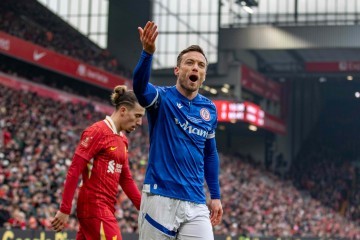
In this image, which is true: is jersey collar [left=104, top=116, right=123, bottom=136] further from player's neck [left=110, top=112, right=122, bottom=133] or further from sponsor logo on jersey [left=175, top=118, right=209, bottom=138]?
sponsor logo on jersey [left=175, top=118, right=209, bottom=138]

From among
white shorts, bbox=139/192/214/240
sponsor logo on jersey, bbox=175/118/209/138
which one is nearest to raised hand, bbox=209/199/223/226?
white shorts, bbox=139/192/214/240

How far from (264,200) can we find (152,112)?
32.9m

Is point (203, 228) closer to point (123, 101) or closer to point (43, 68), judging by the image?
point (123, 101)

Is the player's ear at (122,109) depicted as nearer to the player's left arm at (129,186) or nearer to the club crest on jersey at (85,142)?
the club crest on jersey at (85,142)

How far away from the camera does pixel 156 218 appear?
589 cm

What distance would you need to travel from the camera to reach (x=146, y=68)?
5.60m

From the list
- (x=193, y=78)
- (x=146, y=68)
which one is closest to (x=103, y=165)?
(x=193, y=78)

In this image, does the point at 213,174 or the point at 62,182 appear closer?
the point at 213,174

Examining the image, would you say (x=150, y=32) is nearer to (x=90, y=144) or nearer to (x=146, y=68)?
(x=146, y=68)

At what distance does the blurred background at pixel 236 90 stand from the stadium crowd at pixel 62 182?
3.8 inches

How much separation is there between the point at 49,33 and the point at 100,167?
32021mm

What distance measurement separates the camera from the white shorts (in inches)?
231

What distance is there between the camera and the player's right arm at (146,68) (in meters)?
5.47

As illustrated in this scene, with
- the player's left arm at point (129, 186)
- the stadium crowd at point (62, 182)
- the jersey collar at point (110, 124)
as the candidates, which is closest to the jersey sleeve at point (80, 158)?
the jersey collar at point (110, 124)
